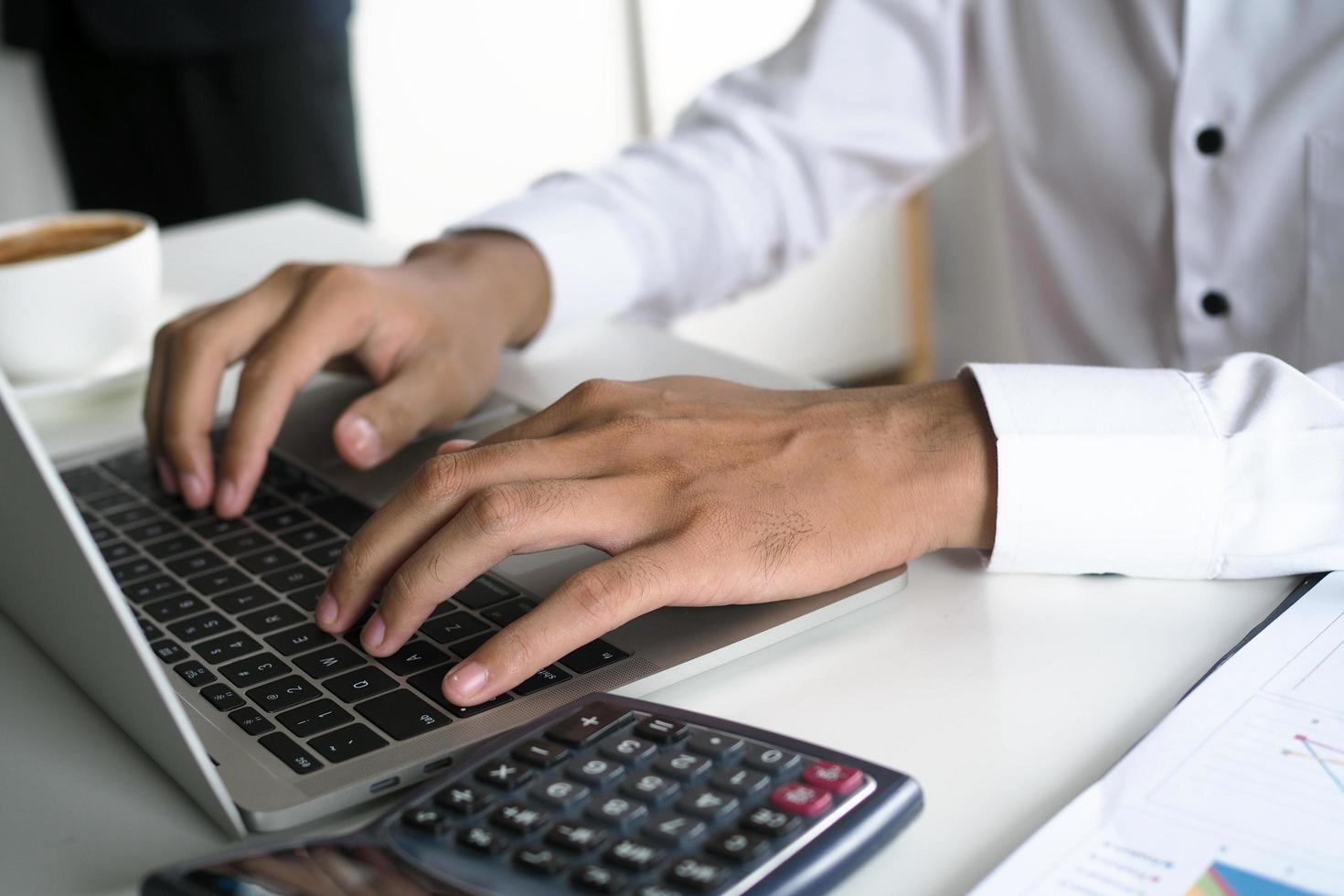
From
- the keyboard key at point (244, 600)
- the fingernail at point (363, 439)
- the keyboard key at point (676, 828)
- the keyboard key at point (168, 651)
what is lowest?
the keyboard key at point (168, 651)

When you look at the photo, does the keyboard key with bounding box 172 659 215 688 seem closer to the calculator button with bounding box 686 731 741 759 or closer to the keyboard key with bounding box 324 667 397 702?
the keyboard key with bounding box 324 667 397 702

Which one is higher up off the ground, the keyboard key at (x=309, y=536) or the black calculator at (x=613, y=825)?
the black calculator at (x=613, y=825)

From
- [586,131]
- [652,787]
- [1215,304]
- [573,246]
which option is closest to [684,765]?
[652,787]

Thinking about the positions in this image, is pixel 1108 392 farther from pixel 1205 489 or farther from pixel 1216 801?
pixel 1216 801

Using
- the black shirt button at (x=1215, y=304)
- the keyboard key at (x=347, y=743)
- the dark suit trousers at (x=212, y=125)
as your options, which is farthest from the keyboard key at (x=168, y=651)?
the dark suit trousers at (x=212, y=125)

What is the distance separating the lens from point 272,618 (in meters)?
0.56

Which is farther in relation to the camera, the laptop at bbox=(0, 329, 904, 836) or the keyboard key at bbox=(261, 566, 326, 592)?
the keyboard key at bbox=(261, 566, 326, 592)

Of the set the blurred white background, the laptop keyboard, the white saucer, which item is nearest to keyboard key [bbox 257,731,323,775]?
the laptop keyboard

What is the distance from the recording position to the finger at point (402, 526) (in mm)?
531

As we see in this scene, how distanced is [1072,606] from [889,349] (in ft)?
8.13

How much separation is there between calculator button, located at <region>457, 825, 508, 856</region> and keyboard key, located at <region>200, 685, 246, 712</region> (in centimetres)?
15

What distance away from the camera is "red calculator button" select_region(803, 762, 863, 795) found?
0.39 m

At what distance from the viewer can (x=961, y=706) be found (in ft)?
1.58

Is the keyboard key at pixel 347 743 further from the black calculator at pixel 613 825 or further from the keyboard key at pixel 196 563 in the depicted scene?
the keyboard key at pixel 196 563
